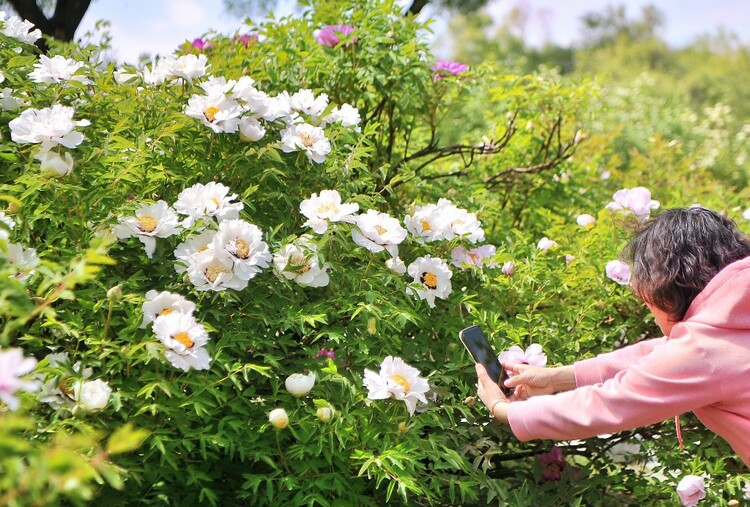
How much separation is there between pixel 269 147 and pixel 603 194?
83.2 inches

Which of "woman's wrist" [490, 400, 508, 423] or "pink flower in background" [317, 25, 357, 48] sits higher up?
"pink flower in background" [317, 25, 357, 48]

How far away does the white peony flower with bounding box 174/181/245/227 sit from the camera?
1.91 m

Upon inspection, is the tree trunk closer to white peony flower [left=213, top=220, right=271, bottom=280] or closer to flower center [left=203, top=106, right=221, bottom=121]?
flower center [left=203, top=106, right=221, bottom=121]

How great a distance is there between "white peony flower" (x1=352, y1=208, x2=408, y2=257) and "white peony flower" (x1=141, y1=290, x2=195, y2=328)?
46cm

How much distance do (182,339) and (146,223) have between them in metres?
0.35

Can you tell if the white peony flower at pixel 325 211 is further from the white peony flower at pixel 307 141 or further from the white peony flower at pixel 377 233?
the white peony flower at pixel 307 141

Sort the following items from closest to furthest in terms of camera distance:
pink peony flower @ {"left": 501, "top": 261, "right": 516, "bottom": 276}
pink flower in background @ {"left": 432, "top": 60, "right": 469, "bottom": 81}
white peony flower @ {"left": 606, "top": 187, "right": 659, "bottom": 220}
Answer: pink peony flower @ {"left": 501, "top": 261, "right": 516, "bottom": 276} → white peony flower @ {"left": 606, "top": 187, "right": 659, "bottom": 220} → pink flower in background @ {"left": 432, "top": 60, "right": 469, "bottom": 81}

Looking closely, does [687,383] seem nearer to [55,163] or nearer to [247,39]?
[55,163]

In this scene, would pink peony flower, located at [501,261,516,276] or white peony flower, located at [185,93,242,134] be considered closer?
white peony flower, located at [185,93,242,134]

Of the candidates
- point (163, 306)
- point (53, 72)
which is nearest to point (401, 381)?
point (163, 306)

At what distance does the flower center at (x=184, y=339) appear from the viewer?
65.8 inches

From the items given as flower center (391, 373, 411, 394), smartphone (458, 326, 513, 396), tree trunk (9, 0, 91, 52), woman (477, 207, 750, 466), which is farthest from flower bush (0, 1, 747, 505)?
tree trunk (9, 0, 91, 52)

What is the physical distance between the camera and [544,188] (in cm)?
346

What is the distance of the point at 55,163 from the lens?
1.92 m
